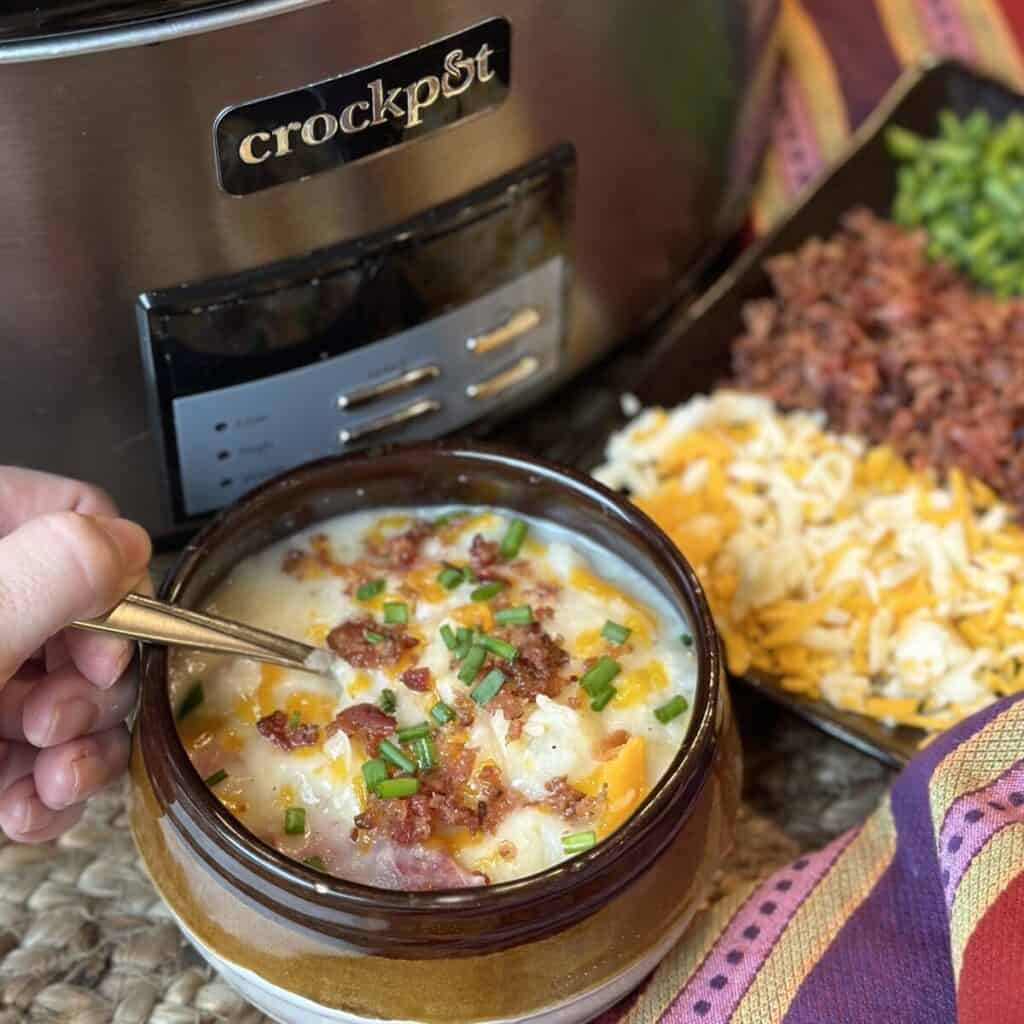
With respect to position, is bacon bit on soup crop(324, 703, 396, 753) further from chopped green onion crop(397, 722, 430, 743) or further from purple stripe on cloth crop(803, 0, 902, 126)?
purple stripe on cloth crop(803, 0, 902, 126)

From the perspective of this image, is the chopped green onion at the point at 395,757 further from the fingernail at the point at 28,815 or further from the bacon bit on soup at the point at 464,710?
the fingernail at the point at 28,815

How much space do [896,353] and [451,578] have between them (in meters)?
0.51

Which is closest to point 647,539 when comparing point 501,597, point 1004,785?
point 501,597

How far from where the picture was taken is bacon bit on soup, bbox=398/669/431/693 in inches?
35.1

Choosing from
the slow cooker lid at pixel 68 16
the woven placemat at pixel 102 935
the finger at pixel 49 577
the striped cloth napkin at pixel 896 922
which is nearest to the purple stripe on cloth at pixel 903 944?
the striped cloth napkin at pixel 896 922

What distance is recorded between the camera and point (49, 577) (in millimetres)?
729

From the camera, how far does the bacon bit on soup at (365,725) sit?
2.83ft

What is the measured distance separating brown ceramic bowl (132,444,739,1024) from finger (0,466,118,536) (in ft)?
0.24

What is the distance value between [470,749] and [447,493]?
0.70ft

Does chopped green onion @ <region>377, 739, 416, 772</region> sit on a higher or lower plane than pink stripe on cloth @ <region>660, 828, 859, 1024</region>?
higher

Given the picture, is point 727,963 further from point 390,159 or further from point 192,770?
point 390,159

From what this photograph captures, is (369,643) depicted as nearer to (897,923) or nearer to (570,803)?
(570,803)

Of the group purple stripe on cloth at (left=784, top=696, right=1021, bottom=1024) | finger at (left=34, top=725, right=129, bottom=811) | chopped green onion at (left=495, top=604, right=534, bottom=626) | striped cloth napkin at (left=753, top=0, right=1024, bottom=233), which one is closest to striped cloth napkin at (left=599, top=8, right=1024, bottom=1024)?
purple stripe on cloth at (left=784, top=696, right=1021, bottom=1024)

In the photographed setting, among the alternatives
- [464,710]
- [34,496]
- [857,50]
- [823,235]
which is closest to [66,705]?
[34,496]
